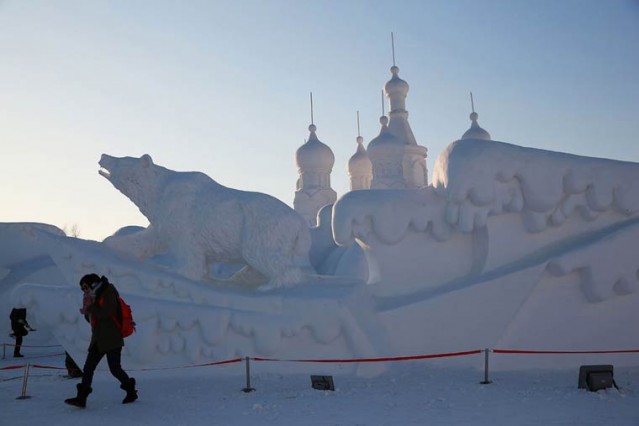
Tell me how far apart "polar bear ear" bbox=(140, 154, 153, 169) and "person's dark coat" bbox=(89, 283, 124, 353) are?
297 cm

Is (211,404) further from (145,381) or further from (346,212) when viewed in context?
(346,212)

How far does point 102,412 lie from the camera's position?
4594 millimetres

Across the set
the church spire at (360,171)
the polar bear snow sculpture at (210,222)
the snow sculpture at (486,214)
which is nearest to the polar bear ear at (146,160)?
the polar bear snow sculpture at (210,222)

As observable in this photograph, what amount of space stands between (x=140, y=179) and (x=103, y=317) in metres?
3.01

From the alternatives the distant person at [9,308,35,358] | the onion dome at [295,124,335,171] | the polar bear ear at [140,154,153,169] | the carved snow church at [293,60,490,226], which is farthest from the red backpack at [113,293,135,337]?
the onion dome at [295,124,335,171]

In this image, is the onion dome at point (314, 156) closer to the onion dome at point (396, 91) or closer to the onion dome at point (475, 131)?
the onion dome at point (396, 91)

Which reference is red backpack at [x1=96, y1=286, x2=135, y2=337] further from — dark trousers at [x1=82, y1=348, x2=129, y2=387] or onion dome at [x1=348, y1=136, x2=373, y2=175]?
onion dome at [x1=348, y1=136, x2=373, y2=175]

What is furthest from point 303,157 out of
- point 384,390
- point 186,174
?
point 384,390

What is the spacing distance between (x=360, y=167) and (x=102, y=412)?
2477 cm

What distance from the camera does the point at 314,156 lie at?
88.0 feet

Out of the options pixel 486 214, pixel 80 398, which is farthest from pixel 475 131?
pixel 80 398

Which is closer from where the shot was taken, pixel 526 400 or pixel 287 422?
pixel 287 422

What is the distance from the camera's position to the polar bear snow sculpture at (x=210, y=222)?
6.79 metres

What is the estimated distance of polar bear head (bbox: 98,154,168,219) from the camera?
7273mm
